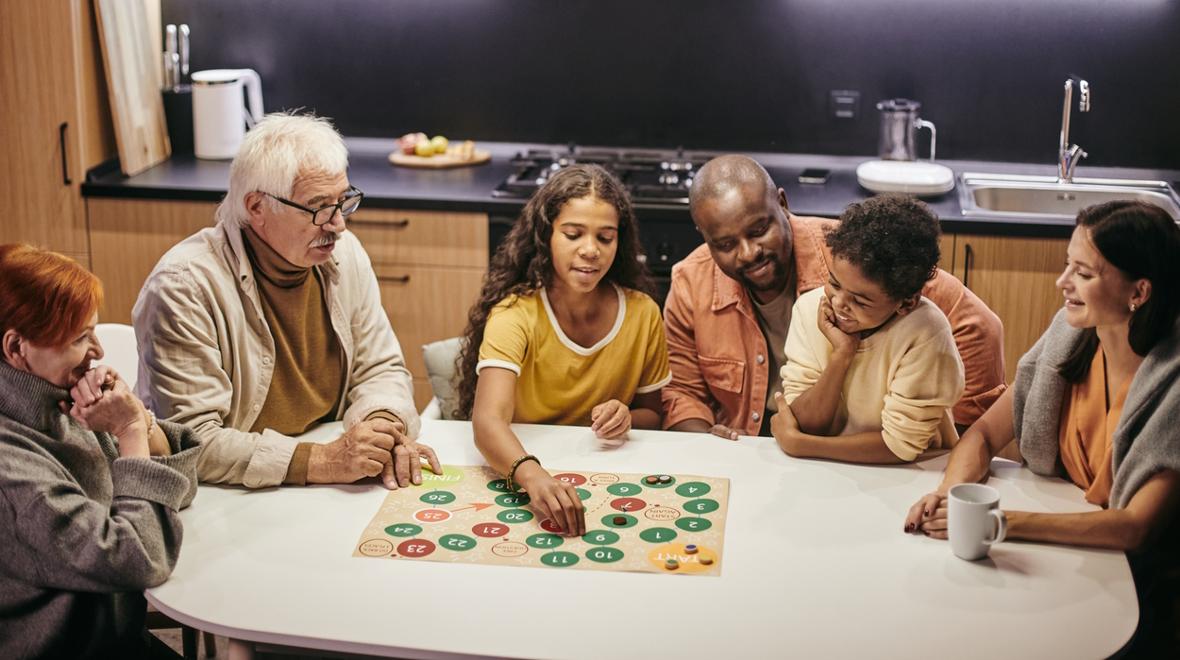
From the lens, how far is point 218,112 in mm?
4363

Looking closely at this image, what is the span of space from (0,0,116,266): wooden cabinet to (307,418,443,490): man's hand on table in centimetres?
217

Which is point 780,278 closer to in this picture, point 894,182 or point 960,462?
point 960,462

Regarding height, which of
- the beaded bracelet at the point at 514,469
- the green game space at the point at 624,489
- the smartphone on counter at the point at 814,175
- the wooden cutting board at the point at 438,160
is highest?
the wooden cutting board at the point at 438,160

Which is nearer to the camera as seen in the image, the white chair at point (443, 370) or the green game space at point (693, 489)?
the green game space at point (693, 489)

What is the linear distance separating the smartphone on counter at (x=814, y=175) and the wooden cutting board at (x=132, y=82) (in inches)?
82.2

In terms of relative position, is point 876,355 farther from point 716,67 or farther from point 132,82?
point 132,82

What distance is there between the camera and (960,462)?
7.57 feet

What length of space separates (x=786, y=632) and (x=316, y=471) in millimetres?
879

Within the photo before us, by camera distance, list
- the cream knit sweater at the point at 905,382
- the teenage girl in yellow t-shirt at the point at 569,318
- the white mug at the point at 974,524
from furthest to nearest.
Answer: the teenage girl in yellow t-shirt at the point at 569,318 → the cream knit sweater at the point at 905,382 → the white mug at the point at 974,524

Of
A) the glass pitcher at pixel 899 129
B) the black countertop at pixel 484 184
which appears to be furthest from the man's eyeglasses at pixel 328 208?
the glass pitcher at pixel 899 129

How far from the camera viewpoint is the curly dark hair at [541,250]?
8.65 feet

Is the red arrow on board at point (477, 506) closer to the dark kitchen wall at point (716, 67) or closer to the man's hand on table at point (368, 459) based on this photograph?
the man's hand on table at point (368, 459)

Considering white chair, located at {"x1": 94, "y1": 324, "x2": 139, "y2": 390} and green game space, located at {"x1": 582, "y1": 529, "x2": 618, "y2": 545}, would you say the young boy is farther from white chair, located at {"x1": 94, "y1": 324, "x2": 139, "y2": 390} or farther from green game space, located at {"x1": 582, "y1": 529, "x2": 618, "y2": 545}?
white chair, located at {"x1": 94, "y1": 324, "x2": 139, "y2": 390}

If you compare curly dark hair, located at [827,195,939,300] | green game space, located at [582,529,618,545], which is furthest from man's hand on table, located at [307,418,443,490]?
curly dark hair, located at [827,195,939,300]
